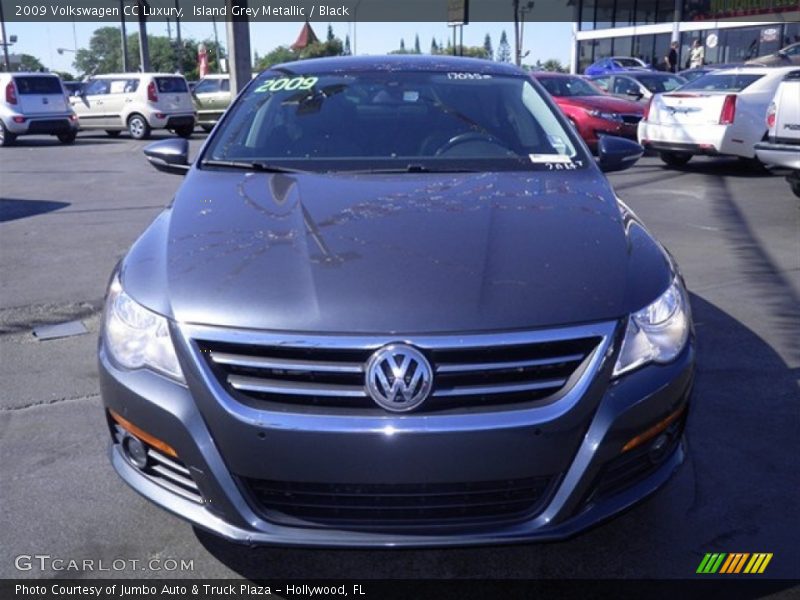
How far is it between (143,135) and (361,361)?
20368 millimetres

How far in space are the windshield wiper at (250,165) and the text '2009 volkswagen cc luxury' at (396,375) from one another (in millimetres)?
692

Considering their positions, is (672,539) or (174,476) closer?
(174,476)

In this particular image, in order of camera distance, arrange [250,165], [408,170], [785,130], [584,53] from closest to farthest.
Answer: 1. [408,170]
2. [250,165]
3. [785,130]
4. [584,53]

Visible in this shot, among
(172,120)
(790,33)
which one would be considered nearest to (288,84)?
(172,120)

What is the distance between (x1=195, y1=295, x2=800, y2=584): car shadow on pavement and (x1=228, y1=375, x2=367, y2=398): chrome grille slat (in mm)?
433

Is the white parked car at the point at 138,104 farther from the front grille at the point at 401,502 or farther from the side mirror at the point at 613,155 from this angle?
the front grille at the point at 401,502

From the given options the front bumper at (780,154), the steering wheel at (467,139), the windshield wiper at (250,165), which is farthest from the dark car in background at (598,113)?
the windshield wiper at (250,165)

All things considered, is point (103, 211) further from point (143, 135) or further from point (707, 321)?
point (143, 135)

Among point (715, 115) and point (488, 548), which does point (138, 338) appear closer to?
point (488, 548)

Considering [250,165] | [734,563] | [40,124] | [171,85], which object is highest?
[250,165]

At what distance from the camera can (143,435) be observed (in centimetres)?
249

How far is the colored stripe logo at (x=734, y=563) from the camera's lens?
2787 millimetres

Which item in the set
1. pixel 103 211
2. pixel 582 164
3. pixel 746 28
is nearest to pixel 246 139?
pixel 582 164

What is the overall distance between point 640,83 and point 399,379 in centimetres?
1730
